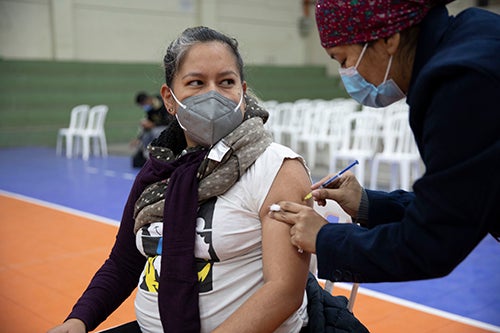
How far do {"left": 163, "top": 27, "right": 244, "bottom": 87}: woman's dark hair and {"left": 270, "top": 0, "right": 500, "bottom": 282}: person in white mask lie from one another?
1.32ft

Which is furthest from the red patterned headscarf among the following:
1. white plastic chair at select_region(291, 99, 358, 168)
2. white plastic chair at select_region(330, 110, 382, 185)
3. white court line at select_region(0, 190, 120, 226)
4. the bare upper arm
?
white plastic chair at select_region(291, 99, 358, 168)

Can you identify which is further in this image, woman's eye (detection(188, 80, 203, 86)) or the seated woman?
woman's eye (detection(188, 80, 203, 86))

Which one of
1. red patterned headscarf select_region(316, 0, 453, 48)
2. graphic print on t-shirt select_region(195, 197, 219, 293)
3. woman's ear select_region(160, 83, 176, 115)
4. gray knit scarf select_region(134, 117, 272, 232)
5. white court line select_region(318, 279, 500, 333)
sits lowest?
white court line select_region(318, 279, 500, 333)

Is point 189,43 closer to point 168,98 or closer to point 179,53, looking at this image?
point 179,53

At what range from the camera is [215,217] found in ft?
3.98

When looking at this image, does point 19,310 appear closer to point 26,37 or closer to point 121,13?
point 26,37

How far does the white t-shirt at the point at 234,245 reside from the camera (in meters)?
1.20

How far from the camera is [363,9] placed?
0.89 metres

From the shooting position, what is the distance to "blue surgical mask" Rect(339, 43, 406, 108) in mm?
979

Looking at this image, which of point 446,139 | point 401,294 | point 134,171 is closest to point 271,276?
point 446,139

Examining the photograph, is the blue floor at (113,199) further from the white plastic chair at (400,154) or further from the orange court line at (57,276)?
the white plastic chair at (400,154)

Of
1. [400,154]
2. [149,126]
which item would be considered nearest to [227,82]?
[400,154]

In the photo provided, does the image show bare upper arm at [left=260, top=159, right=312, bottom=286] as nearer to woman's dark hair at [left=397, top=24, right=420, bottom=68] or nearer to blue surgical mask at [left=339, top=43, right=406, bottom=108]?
blue surgical mask at [left=339, top=43, right=406, bottom=108]

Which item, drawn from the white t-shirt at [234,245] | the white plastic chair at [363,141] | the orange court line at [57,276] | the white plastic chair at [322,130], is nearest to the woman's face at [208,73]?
the white t-shirt at [234,245]
